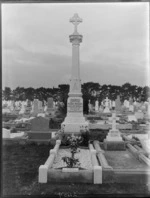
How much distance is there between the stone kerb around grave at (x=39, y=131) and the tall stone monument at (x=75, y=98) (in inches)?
56.2

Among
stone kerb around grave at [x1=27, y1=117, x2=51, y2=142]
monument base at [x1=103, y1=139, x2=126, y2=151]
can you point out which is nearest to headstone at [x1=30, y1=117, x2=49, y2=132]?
stone kerb around grave at [x1=27, y1=117, x2=51, y2=142]

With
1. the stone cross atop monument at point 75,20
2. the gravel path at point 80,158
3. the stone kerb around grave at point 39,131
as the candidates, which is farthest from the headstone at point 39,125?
the stone cross atop monument at point 75,20

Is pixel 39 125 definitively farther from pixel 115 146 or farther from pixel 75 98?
pixel 115 146

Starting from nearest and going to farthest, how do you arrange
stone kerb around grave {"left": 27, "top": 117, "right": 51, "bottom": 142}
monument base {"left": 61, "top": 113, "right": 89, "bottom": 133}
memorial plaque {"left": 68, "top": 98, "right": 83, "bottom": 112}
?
1. stone kerb around grave {"left": 27, "top": 117, "right": 51, "bottom": 142}
2. monument base {"left": 61, "top": 113, "right": 89, "bottom": 133}
3. memorial plaque {"left": 68, "top": 98, "right": 83, "bottom": 112}

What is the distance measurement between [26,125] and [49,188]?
9966 millimetres

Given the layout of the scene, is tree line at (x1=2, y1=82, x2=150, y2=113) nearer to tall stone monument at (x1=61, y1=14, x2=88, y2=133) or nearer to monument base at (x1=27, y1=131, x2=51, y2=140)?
tall stone monument at (x1=61, y1=14, x2=88, y2=133)

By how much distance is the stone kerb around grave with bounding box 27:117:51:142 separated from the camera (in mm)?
11516

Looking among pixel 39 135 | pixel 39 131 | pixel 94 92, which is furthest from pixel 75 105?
pixel 94 92

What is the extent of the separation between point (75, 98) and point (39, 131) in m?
2.71

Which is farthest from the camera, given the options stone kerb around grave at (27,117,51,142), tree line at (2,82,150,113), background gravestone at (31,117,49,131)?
tree line at (2,82,150,113)

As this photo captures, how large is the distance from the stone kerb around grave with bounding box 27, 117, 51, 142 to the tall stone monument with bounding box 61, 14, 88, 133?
4.68ft

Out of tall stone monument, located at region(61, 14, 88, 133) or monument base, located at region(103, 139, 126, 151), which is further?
tall stone monument, located at region(61, 14, 88, 133)

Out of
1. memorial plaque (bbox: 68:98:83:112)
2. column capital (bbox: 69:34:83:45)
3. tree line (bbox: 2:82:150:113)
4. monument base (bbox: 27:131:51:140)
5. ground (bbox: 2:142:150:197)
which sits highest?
column capital (bbox: 69:34:83:45)

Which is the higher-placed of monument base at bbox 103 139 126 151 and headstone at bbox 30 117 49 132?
headstone at bbox 30 117 49 132
